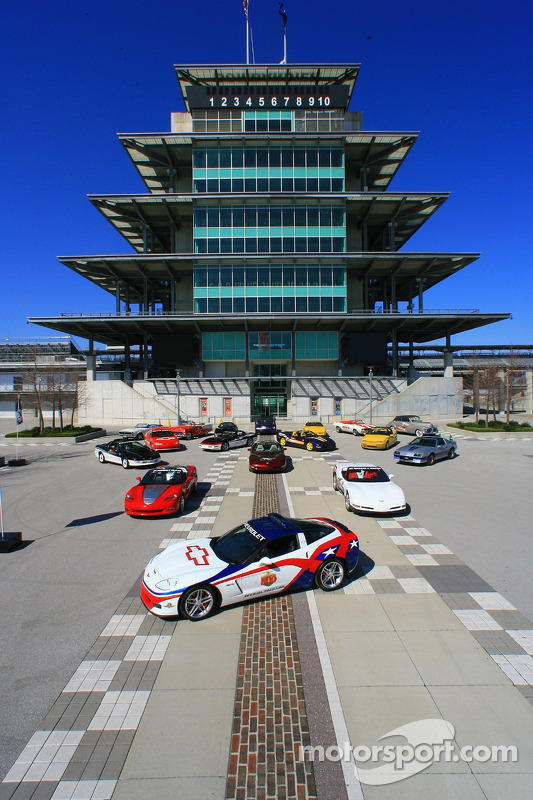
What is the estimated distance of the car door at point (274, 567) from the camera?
6.68 metres

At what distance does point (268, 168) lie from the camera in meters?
44.0

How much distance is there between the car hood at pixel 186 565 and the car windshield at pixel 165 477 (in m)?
5.34

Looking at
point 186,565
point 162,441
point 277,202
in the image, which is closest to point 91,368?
point 162,441

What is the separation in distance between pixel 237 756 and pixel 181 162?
2224 inches

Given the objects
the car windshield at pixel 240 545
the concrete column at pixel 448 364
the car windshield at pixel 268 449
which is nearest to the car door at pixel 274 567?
the car windshield at pixel 240 545

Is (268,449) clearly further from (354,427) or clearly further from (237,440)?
(354,427)

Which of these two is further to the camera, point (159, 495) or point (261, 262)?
point (261, 262)

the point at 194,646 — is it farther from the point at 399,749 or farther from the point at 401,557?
the point at 401,557

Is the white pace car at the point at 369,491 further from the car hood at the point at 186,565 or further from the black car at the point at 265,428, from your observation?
the black car at the point at 265,428

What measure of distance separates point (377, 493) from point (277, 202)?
4127cm

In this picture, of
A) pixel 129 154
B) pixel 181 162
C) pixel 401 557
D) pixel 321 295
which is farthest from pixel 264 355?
pixel 401 557

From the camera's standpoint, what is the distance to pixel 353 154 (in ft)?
154

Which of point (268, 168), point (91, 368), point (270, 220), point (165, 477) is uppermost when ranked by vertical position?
point (268, 168)

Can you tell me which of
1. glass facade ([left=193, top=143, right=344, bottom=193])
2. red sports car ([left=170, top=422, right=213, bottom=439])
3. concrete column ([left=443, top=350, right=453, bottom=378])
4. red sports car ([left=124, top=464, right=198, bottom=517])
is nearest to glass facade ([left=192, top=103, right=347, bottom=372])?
glass facade ([left=193, top=143, right=344, bottom=193])
